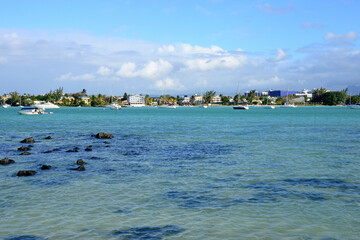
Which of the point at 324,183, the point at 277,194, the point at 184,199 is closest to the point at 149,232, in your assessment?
the point at 184,199

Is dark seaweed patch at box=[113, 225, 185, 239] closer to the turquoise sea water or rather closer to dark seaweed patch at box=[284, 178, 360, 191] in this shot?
the turquoise sea water

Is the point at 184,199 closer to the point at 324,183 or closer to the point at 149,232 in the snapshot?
the point at 149,232

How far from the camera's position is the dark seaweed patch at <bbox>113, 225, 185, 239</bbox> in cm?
1217

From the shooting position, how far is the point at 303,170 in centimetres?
2408

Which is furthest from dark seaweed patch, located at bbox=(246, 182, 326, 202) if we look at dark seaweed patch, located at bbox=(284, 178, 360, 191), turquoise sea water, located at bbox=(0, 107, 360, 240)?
dark seaweed patch, located at bbox=(284, 178, 360, 191)

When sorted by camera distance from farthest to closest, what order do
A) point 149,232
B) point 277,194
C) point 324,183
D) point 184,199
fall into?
1. point 324,183
2. point 277,194
3. point 184,199
4. point 149,232

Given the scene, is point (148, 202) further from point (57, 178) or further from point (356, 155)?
point (356, 155)

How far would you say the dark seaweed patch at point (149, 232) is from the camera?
12.2 meters

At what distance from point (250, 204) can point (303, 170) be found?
Result: 9.84 metres

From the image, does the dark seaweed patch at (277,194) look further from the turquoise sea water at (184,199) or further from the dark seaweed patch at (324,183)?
the dark seaweed patch at (324,183)

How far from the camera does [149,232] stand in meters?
12.6

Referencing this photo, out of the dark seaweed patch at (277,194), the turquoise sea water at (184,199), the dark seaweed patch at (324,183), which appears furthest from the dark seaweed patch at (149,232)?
the dark seaweed patch at (324,183)

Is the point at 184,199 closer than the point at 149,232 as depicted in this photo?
No

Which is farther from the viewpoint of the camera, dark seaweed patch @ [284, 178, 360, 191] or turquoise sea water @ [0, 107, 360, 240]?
dark seaweed patch @ [284, 178, 360, 191]
